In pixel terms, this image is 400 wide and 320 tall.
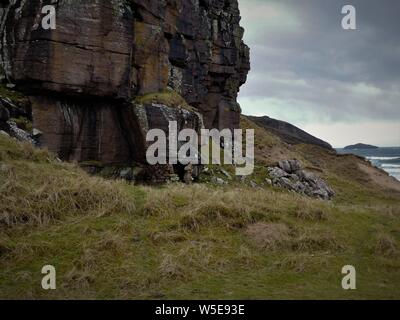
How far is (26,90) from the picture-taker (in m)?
24.4

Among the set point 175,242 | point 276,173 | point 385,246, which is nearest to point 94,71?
point 175,242

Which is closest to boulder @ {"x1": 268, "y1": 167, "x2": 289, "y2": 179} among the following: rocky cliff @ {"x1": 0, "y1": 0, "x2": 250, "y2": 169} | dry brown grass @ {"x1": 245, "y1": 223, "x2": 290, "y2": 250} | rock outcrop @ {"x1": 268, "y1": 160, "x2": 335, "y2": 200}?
rock outcrop @ {"x1": 268, "y1": 160, "x2": 335, "y2": 200}

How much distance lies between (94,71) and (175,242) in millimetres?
16644

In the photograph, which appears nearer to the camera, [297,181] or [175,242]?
[175,242]

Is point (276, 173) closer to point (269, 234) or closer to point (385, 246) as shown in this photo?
point (385, 246)

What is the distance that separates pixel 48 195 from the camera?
41.6 feet

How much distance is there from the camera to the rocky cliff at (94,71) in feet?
78.3

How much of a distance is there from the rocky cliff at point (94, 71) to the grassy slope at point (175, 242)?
30.5 feet

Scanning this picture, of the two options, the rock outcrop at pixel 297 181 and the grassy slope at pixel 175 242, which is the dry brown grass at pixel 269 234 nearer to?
the grassy slope at pixel 175 242

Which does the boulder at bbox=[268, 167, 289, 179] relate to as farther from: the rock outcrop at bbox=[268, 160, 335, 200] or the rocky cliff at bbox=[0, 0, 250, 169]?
the rocky cliff at bbox=[0, 0, 250, 169]

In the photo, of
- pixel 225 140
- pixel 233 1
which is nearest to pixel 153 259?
pixel 225 140

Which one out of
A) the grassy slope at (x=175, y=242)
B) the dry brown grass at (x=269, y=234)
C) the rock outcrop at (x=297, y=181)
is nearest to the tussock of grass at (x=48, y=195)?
the grassy slope at (x=175, y=242)
